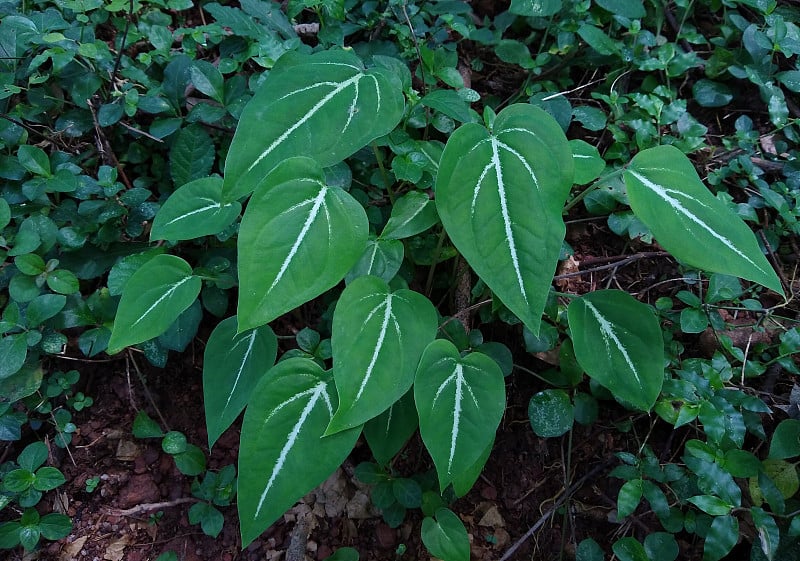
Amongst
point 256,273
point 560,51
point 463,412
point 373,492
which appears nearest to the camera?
point 256,273

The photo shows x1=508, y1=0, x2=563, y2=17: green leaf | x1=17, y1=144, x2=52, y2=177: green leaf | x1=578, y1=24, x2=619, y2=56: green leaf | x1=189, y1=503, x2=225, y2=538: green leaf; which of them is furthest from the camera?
x1=578, y1=24, x2=619, y2=56: green leaf

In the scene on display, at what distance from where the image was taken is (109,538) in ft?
4.96

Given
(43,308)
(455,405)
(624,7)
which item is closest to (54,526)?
(43,308)

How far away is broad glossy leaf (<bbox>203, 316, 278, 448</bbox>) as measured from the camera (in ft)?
4.41

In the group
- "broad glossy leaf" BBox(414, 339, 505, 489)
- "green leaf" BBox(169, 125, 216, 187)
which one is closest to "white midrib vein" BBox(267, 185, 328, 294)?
"broad glossy leaf" BBox(414, 339, 505, 489)

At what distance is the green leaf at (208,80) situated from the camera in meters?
1.78

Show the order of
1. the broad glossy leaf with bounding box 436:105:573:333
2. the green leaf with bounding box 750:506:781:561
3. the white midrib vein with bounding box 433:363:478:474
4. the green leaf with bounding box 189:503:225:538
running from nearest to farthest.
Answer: the broad glossy leaf with bounding box 436:105:573:333, the white midrib vein with bounding box 433:363:478:474, the green leaf with bounding box 750:506:781:561, the green leaf with bounding box 189:503:225:538

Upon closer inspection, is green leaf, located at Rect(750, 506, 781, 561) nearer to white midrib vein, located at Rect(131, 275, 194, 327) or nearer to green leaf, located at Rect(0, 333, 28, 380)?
white midrib vein, located at Rect(131, 275, 194, 327)

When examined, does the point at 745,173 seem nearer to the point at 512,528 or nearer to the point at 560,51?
the point at 560,51

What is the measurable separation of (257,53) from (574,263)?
4.33 ft

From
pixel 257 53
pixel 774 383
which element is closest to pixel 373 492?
pixel 774 383

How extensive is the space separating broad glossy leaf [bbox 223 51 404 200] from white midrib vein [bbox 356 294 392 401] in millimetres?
360

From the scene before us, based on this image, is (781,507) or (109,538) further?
(109,538)

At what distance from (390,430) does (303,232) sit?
0.56m
